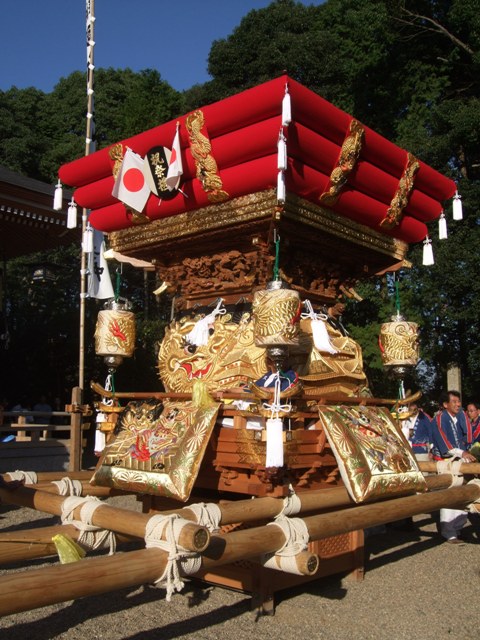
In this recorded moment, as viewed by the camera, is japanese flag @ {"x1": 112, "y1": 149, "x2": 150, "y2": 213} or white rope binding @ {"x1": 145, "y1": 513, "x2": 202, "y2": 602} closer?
white rope binding @ {"x1": 145, "y1": 513, "x2": 202, "y2": 602}

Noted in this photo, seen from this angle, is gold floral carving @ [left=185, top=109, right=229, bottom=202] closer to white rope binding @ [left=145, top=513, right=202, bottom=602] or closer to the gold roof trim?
the gold roof trim

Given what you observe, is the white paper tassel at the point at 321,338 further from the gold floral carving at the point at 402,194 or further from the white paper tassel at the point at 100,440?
the white paper tassel at the point at 100,440

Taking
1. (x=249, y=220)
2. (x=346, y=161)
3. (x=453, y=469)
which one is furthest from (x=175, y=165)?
(x=453, y=469)

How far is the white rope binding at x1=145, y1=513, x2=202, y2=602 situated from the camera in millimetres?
2547

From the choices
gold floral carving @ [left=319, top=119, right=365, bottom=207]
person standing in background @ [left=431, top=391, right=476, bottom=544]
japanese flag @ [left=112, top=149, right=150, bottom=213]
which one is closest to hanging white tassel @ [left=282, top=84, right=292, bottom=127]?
gold floral carving @ [left=319, top=119, right=365, bottom=207]

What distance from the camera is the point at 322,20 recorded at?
21375 mm

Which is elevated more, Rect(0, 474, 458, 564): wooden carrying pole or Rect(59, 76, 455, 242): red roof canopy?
Rect(59, 76, 455, 242): red roof canopy

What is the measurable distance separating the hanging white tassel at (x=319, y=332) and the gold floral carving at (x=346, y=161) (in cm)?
94

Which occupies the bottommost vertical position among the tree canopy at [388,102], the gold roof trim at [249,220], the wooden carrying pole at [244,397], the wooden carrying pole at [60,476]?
the wooden carrying pole at [60,476]

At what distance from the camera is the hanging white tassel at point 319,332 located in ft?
15.4

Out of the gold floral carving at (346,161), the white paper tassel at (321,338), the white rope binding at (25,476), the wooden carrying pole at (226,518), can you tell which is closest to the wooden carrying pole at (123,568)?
the wooden carrying pole at (226,518)

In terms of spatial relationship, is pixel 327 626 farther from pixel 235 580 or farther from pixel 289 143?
pixel 289 143

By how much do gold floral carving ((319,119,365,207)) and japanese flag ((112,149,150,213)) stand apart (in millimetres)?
1395

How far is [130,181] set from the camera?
470 centimetres
